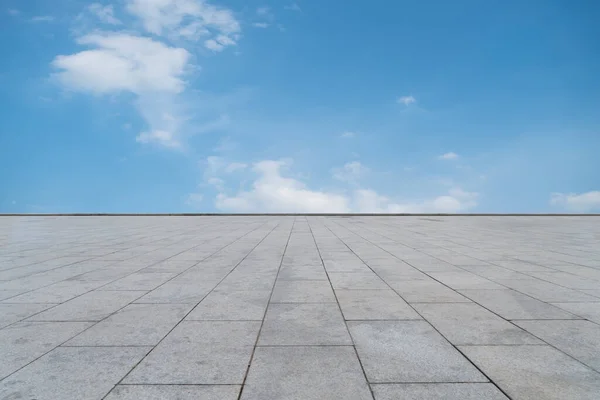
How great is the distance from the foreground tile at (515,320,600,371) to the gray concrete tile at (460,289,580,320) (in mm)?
264

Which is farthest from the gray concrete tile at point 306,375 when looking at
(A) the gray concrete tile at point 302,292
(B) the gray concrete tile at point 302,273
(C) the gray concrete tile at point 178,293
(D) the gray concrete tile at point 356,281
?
(B) the gray concrete tile at point 302,273

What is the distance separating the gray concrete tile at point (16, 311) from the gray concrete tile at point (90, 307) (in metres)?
0.18

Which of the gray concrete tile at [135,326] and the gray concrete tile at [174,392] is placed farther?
the gray concrete tile at [135,326]

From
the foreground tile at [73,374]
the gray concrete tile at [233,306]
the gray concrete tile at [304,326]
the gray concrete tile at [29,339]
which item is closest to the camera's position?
the foreground tile at [73,374]

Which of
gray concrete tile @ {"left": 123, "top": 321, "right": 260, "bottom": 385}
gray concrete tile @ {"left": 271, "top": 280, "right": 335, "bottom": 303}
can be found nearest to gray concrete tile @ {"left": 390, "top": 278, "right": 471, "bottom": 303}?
gray concrete tile @ {"left": 271, "top": 280, "right": 335, "bottom": 303}

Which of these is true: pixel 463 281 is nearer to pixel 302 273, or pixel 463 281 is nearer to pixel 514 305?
pixel 514 305

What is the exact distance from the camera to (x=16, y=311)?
560 cm

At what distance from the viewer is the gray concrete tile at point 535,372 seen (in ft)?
10.8

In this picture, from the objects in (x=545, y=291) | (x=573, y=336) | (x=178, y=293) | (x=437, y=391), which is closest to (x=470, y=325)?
(x=573, y=336)

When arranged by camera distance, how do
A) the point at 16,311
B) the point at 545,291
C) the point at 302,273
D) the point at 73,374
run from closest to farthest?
the point at 73,374 → the point at 16,311 → the point at 545,291 → the point at 302,273

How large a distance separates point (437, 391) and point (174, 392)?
2338mm

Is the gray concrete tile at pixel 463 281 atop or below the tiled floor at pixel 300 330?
atop

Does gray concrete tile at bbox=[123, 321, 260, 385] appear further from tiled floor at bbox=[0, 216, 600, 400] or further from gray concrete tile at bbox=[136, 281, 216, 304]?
gray concrete tile at bbox=[136, 281, 216, 304]

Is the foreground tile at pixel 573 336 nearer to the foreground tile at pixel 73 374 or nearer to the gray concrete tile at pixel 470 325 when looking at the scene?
the gray concrete tile at pixel 470 325
